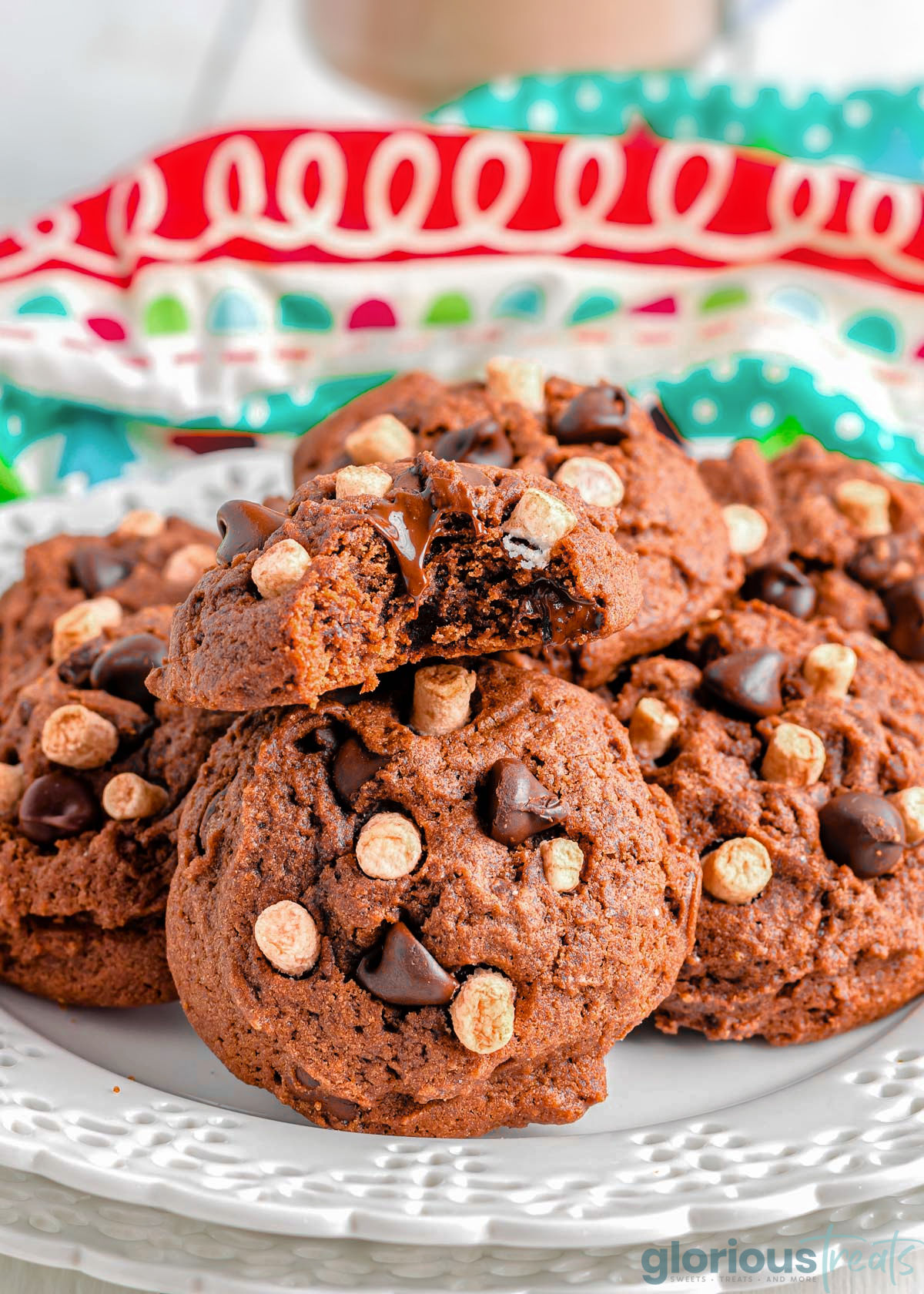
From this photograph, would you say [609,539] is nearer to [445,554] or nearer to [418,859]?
[445,554]

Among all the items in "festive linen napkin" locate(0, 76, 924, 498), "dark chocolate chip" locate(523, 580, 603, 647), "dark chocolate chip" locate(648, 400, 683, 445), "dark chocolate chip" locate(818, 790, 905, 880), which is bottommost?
"dark chocolate chip" locate(818, 790, 905, 880)

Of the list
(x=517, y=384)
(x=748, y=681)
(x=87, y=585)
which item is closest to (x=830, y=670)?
(x=748, y=681)

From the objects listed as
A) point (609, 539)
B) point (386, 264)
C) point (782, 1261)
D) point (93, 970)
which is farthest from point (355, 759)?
point (386, 264)

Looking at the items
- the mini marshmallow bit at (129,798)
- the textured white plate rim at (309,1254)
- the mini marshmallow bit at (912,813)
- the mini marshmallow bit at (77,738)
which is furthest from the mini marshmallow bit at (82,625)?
the mini marshmallow bit at (912,813)

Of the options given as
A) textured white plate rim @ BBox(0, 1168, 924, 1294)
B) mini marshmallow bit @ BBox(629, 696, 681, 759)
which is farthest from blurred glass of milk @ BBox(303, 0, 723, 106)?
textured white plate rim @ BBox(0, 1168, 924, 1294)

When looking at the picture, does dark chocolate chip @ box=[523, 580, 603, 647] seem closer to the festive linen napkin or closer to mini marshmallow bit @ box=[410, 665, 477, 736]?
mini marshmallow bit @ box=[410, 665, 477, 736]

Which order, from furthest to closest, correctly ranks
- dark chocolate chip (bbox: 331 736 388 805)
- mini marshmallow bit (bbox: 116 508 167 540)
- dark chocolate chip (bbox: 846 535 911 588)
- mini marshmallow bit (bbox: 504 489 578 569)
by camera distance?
mini marshmallow bit (bbox: 116 508 167 540), dark chocolate chip (bbox: 846 535 911 588), dark chocolate chip (bbox: 331 736 388 805), mini marshmallow bit (bbox: 504 489 578 569)

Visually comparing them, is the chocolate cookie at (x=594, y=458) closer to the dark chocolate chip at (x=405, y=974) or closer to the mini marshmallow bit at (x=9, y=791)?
the dark chocolate chip at (x=405, y=974)

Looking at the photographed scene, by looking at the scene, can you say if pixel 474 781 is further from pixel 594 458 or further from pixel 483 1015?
pixel 594 458
